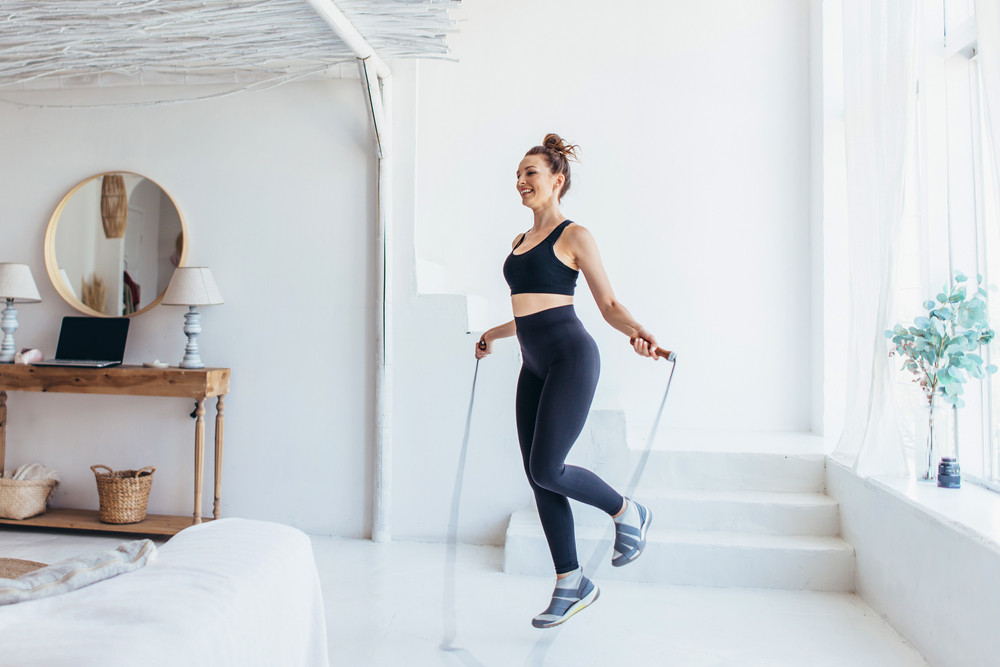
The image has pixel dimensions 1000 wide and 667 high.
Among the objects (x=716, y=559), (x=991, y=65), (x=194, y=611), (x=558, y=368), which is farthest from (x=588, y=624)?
(x=991, y=65)

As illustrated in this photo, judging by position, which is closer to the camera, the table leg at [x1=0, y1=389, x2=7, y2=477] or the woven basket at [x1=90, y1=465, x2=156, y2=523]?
the woven basket at [x1=90, y1=465, x2=156, y2=523]

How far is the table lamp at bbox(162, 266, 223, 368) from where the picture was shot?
3.71 meters

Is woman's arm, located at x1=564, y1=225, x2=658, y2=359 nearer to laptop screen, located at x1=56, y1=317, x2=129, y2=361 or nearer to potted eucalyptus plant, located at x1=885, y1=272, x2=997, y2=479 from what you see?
potted eucalyptus plant, located at x1=885, y1=272, x2=997, y2=479

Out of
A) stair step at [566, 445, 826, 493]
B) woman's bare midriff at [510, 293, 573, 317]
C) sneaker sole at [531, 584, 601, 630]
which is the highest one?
woman's bare midriff at [510, 293, 573, 317]

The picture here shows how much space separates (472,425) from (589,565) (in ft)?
3.26

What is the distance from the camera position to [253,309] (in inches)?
157

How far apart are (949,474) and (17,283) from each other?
4.71 metres

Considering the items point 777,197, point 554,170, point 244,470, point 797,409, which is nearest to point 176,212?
point 244,470

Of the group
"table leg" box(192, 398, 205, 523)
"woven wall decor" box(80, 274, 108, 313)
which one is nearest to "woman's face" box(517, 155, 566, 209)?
"table leg" box(192, 398, 205, 523)

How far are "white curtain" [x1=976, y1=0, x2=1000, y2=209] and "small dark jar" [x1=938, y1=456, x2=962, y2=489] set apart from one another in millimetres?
1249

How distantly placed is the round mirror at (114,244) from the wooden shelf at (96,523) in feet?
3.85

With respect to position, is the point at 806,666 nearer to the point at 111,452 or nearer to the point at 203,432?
the point at 203,432

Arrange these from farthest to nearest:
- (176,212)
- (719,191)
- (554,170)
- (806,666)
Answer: (719,191) → (176,212) → (554,170) → (806,666)

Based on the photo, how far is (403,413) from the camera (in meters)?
3.85
